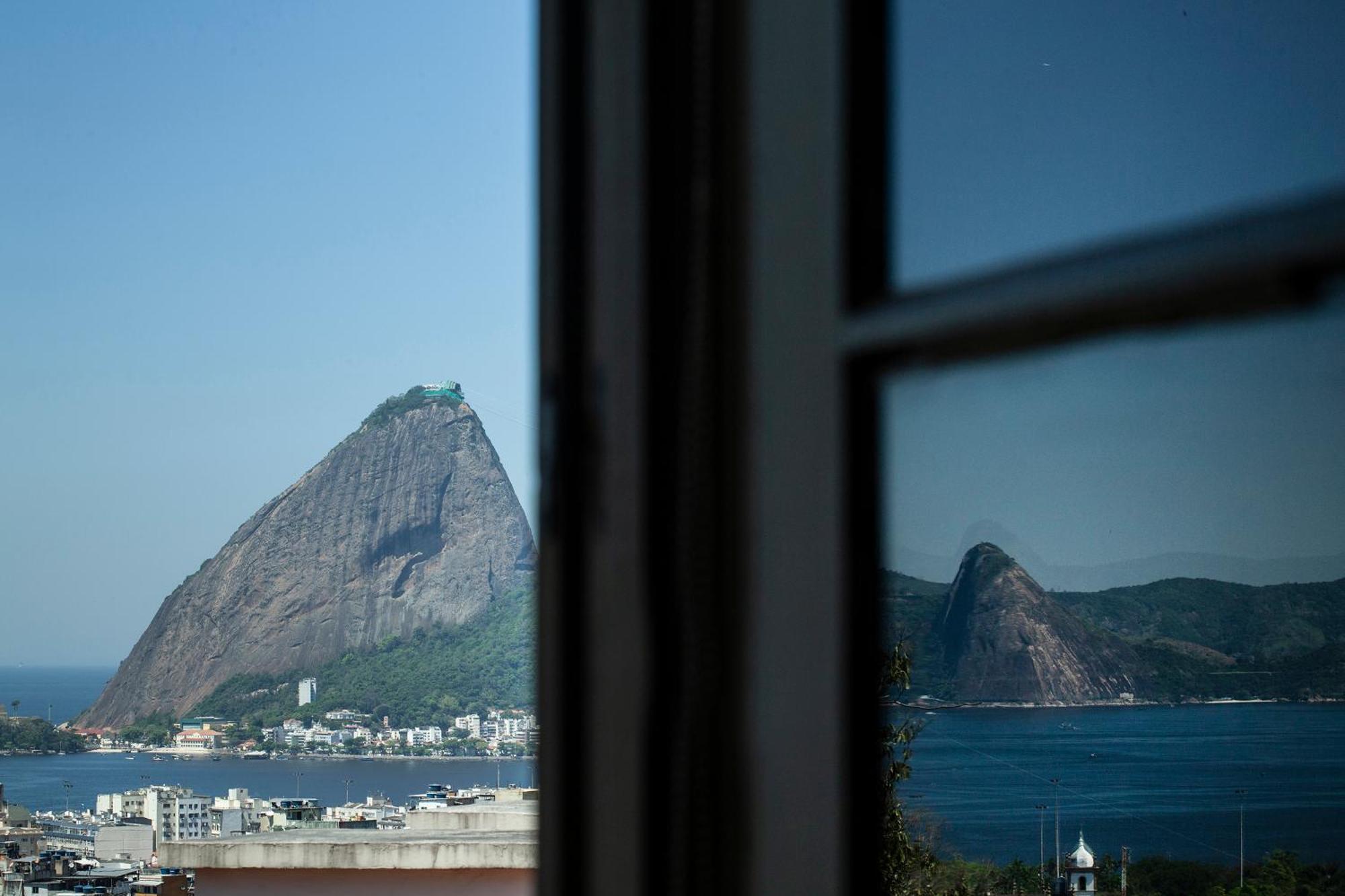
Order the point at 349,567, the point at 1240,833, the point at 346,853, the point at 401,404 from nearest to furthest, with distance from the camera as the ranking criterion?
the point at 1240,833
the point at 346,853
the point at 401,404
the point at 349,567

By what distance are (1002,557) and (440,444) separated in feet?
33.3

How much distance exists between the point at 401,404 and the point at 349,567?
181 cm

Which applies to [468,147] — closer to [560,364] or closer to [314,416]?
[314,416]

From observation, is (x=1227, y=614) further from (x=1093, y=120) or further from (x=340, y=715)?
(x=340, y=715)

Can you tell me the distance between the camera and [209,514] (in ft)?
44.2

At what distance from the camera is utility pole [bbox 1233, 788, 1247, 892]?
0.39 meters

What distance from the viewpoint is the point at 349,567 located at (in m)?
11.4

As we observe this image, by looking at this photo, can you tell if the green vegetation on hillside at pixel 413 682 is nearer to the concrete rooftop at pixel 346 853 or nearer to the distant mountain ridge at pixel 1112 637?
the concrete rooftop at pixel 346 853

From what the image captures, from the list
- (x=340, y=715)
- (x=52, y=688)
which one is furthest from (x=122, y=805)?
(x=52, y=688)

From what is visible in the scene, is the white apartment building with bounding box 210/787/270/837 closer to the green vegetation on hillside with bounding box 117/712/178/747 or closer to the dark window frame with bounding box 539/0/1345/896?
the green vegetation on hillside with bounding box 117/712/178/747

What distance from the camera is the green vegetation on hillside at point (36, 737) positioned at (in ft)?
33.4

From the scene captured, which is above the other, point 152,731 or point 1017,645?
point 1017,645

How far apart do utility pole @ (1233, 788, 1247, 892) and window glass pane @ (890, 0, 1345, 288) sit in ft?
0.67

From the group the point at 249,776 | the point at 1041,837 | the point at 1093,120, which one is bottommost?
the point at 249,776
